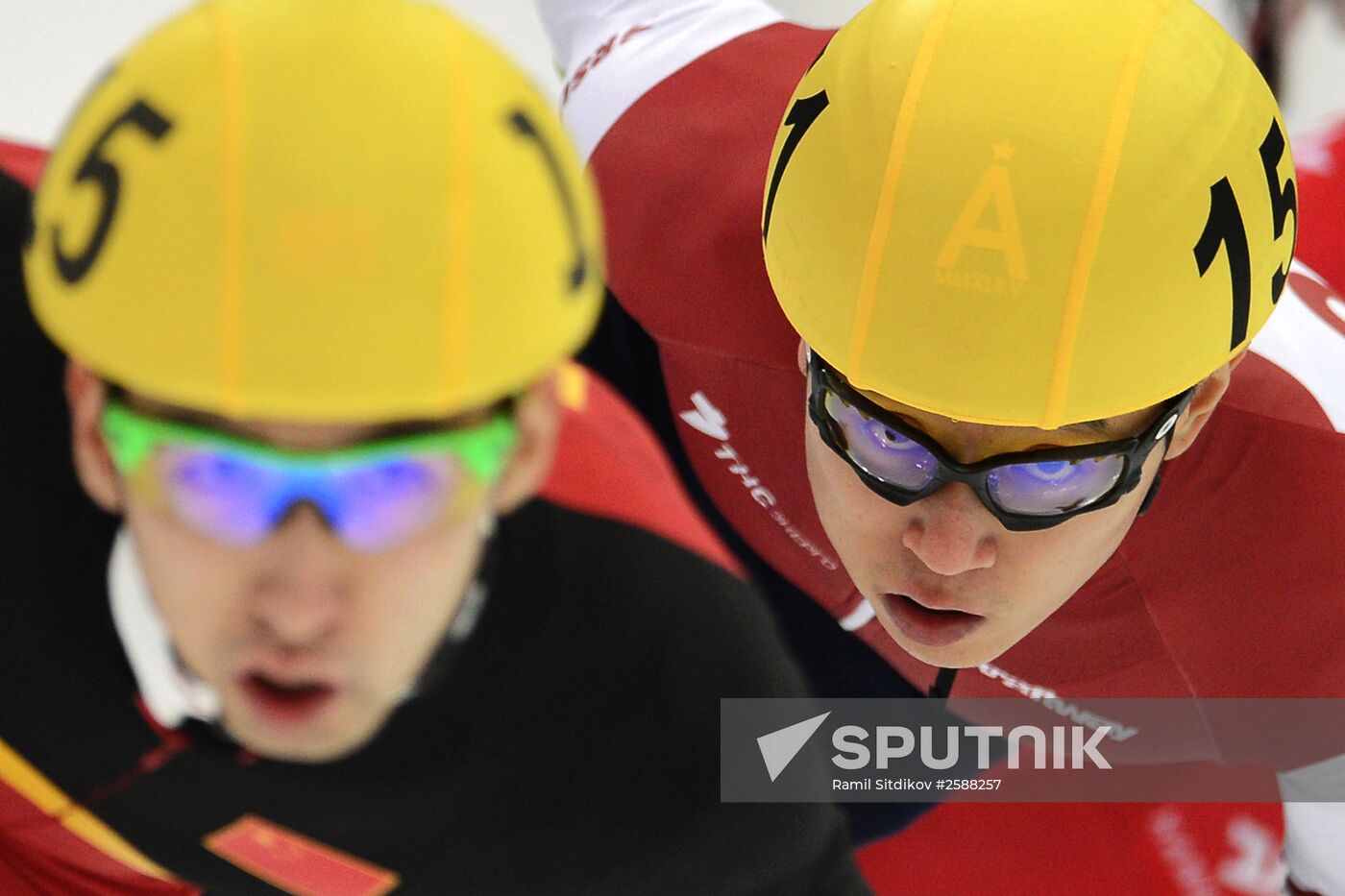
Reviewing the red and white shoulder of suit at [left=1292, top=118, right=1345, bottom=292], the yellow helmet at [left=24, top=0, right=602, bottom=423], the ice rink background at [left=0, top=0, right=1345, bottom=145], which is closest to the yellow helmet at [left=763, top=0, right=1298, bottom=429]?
the ice rink background at [left=0, top=0, right=1345, bottom=145]

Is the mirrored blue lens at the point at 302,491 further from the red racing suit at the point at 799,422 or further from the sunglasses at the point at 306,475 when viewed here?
the red racing suit at the point at 799,422

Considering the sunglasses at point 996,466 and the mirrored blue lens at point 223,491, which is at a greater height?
the mirrored blue lens at point 223,491

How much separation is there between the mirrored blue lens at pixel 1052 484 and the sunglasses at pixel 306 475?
0.40 metres

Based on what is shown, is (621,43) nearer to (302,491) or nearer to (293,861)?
(293,861)

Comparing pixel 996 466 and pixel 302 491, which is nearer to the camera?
pixel 302 491

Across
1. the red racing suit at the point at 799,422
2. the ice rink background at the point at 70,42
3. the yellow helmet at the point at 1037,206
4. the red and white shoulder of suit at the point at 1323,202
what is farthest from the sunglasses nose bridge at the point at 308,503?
the red and white shoulder of suit at the point at 1323,202

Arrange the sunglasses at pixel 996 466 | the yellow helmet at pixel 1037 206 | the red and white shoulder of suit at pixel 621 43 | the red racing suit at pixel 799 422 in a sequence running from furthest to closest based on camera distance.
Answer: the red and white shoulder of suit at pixel 621 43 < the red racing suit at pixel 799 422 < the sunglasses at pixel 996 466 < the yellow helmet at pixel 1037 206

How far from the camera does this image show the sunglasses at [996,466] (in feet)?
2.72

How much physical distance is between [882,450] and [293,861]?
37 centimetres

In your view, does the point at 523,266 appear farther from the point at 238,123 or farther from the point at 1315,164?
the point at 1315,164

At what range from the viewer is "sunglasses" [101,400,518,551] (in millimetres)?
492

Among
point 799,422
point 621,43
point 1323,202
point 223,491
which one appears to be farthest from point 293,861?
point 1323,202

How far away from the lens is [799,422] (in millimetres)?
1076

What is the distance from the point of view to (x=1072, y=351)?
28.8 inches
